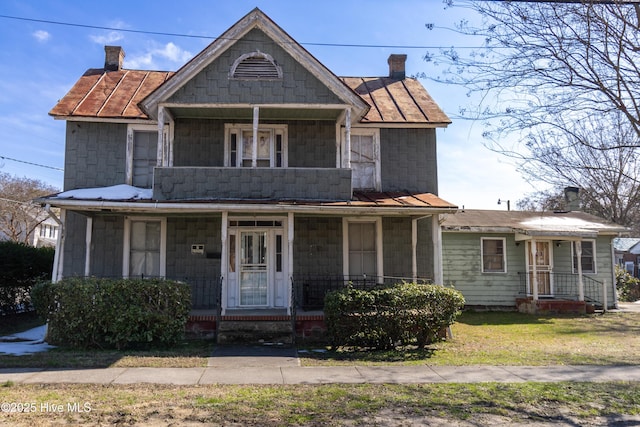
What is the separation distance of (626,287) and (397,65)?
17505 millimetres

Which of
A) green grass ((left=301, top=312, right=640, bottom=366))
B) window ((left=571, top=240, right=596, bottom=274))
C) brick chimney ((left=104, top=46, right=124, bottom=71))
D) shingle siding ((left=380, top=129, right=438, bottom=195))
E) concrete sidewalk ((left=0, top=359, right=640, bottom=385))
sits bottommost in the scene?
green grass ((left=301, top=312, right=640, bottom=366))

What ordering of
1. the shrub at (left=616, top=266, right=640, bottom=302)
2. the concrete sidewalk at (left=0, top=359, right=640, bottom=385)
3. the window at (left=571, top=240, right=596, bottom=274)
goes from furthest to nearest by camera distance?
the shrub at (left=616, top=266, right=640, bottom=302) < the window at (left=571, top=240, right=596, bottom=274) < the concrete sidewalk at (left=0, top=359, right=640, bottom=385)

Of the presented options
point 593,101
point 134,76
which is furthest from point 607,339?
point 134,76

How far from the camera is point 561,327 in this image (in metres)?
14.3

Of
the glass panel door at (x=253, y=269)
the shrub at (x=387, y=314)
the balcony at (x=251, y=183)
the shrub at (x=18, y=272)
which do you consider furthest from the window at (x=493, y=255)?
the shrub at (x=18, y=272)

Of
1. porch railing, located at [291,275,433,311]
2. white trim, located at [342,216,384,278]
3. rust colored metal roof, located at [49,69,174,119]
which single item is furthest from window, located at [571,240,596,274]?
rust colored metal roof, located at [49,69,174,119]

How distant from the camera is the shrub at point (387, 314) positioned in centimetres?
1032

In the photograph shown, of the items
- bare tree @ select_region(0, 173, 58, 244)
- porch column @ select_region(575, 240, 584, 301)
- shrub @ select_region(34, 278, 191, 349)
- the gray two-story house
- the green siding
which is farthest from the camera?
bare tree @ select_region(0, 173, 58, 244)

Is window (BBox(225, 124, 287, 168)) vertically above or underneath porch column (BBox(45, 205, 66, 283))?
above

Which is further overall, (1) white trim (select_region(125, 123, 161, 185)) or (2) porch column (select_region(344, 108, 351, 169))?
(1) white trim (select_region(125, 123, 161, 185))

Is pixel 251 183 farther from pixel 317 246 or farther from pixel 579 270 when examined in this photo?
pixel 579 270

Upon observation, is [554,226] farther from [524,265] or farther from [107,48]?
[107,48]

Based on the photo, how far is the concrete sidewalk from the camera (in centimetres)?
764

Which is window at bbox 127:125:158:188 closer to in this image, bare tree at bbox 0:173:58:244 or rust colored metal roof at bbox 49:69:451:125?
rust colored metal roof at bbox 49:69:451:125
